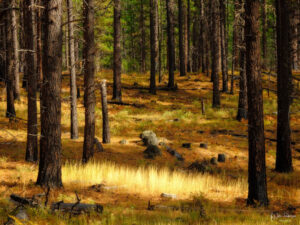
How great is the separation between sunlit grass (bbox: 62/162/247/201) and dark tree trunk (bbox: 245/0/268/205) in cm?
126

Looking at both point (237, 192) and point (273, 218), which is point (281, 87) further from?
point (273, 218)

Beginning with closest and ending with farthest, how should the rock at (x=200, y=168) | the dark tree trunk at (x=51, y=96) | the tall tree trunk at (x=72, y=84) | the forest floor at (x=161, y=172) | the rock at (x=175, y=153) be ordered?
1. the forest floor at (x=161, y=172)
2. the dark tree trunk at (x=51, y=96)
3. the rock at (x=200, y=168)
4. the rock at (x=175, y=153)
5. the tall tree trunk at (x=72, y=84)

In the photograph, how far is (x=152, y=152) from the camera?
43.5 ft

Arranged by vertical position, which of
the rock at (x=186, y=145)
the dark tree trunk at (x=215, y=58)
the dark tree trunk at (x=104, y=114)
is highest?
the dark tree trunk at (x=215, y=58)

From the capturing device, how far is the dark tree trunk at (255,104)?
24.1 feet

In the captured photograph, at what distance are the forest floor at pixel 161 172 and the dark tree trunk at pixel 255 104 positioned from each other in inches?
23.9

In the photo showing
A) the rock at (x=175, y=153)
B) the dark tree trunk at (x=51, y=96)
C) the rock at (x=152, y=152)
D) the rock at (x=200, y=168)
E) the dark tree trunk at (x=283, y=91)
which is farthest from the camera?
the rock at (x=175, y=153)

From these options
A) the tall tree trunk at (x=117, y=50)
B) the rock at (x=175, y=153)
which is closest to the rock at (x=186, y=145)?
the rock at (x=175, y=153)

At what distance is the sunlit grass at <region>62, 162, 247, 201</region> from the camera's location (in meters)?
8.82

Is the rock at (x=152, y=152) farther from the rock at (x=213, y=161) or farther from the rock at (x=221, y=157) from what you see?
the rock at (x=221, y=157)

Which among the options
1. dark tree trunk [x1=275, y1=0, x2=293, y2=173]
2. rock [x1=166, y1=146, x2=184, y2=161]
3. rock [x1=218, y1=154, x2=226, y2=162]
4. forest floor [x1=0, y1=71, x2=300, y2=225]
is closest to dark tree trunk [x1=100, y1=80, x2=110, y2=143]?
forest floor [x1=0, y1=71, x2=300, y2=225]

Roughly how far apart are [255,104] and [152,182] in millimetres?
3729

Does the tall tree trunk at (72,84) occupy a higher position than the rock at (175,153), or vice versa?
the tall tree trunk at (72,84)

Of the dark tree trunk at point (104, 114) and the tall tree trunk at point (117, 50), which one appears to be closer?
the dark tree trunk at point (104, 114)
